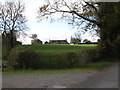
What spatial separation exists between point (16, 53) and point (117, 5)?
12.2 m

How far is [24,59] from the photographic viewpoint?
17.3 metres

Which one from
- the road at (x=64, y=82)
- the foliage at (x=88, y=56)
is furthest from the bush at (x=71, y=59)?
the road at (x=64, y=82)

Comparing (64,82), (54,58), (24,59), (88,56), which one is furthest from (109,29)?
(64,82)

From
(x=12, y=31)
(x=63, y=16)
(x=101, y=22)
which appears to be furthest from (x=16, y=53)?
(x=12, y=31)

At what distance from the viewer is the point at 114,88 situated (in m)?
8.38

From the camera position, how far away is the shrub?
678 inches

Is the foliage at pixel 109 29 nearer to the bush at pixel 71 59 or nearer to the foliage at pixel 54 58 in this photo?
the foliage at pixel 54 58

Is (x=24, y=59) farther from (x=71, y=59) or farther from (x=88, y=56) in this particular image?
(x=88, y=56)

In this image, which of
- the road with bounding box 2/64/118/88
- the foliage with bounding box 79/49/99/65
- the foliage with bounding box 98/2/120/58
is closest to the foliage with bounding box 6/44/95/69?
the foliage with bounding box 79/49/99/65

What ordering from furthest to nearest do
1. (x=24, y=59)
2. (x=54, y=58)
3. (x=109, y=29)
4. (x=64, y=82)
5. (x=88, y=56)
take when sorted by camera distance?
1. (x=109, y=29)
2. (x=88, y=56)
3. (x=54, y=58)
4. (x=24, y=59)
5. (x=64, y=82)

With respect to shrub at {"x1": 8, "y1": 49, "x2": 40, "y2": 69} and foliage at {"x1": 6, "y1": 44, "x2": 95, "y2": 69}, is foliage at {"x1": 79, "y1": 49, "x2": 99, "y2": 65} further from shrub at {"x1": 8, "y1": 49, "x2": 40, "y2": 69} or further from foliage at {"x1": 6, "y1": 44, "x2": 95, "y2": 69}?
shrub at {"x1": 8, "y1": 49, "x2": 40, "y2": 69}

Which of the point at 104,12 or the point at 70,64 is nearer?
the point at 70,64

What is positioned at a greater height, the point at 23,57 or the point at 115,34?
the point at 115,34

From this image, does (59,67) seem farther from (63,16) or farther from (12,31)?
(12,31)
